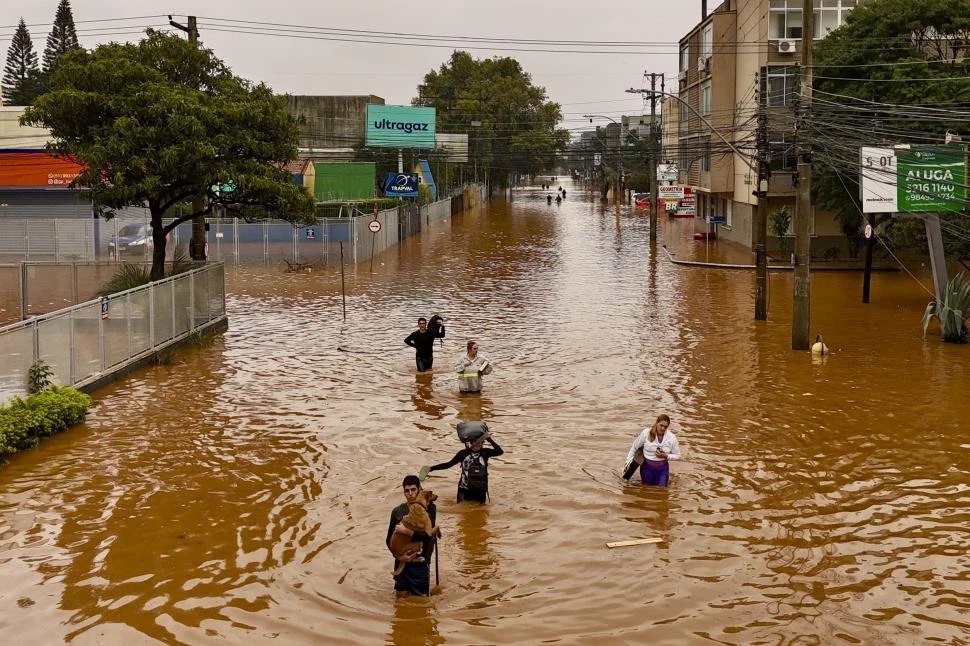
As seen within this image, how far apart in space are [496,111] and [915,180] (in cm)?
9752

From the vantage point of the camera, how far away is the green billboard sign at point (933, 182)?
27.0 m

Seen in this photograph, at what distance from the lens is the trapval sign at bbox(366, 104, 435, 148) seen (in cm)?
8338

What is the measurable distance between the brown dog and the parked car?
39.9 meters

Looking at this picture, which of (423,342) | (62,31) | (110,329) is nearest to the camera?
(110,329)

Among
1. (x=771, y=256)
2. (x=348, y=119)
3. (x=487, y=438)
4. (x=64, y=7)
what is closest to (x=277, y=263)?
(x=771, y=256)

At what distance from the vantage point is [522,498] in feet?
45.1

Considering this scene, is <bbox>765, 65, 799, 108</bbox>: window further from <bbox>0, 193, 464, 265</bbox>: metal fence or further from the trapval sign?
the trapval sign

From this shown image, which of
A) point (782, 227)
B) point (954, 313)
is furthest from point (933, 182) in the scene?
point (782, 227)

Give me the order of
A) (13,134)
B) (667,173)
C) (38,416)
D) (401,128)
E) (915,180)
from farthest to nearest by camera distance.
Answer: (401,128), (667,173), (13,134), (915,180), (38,416)

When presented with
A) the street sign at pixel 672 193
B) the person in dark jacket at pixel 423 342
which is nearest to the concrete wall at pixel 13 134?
the street sign at pixel 672 193

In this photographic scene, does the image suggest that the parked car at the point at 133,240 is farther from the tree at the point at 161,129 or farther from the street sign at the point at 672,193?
the street sign at the point at 672,193

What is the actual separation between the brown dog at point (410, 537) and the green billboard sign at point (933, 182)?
68.9 feet

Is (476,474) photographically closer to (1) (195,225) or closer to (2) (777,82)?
(1) (195,225)

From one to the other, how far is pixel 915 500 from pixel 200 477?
382 inches
